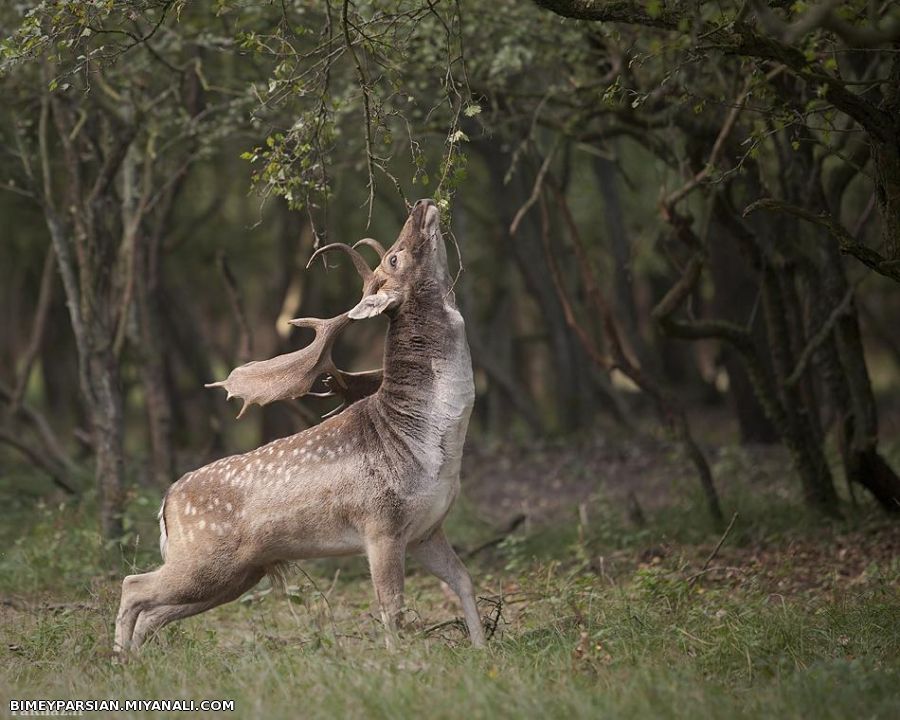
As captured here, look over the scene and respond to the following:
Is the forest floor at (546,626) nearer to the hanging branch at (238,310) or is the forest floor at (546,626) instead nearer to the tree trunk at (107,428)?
the tree trunk at (107,428)

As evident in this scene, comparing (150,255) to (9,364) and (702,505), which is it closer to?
(702,505)

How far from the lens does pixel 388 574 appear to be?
6.53 m

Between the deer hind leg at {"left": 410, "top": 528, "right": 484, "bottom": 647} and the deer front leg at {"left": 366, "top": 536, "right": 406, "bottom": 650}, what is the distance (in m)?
0.40

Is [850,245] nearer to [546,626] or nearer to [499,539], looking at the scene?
[546,626]

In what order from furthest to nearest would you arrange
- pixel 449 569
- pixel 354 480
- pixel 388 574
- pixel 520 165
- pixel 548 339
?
pixel 548 339
pixel 520 165
pixel 449 569
pixel 354 480
pixel 388 574

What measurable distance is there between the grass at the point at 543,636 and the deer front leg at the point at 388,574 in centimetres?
17

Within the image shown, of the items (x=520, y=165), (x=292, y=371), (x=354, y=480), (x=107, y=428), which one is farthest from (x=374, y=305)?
(x=520, y=165)

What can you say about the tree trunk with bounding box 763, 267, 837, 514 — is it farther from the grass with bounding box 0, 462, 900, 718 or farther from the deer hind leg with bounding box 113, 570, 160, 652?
the deer hind leg with bounding box 113, 570, 160, 652

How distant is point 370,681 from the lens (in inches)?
213

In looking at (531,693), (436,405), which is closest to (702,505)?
(436,405)

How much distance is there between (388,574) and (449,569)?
0.53 meters

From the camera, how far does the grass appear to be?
17.0 feet

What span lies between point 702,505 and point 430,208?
4.68m

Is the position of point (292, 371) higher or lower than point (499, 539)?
higher
